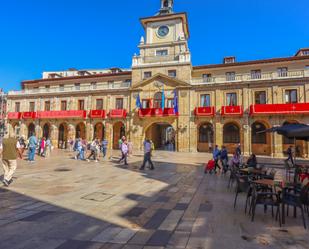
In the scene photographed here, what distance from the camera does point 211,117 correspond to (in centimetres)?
2522

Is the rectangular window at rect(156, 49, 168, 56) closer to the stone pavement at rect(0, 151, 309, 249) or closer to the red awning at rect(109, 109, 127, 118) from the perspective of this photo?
the red awning at rect(109, 109, 127, 118)

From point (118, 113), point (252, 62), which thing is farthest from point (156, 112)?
point (252, 62)

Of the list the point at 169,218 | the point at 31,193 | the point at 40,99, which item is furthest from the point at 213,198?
the point at 40,99

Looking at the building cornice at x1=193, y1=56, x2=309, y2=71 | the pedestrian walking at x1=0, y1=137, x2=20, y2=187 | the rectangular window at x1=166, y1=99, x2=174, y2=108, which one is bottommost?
the pedestrian walking at x1=0, y1=137, x2=20, y2=187

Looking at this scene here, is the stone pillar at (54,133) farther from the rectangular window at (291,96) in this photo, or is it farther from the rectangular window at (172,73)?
the rectangular window at (291,96)

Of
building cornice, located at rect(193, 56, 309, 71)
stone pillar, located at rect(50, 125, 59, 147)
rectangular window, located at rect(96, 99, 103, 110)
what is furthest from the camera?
stone pillar, located at rect(50, 125, 59, 147)

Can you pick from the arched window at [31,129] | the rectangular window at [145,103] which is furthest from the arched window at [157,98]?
the arched window at [31,129]

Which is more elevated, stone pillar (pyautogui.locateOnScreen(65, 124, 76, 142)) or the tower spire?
the tower spire

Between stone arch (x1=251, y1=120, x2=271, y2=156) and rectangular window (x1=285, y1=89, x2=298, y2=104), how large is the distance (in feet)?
11.6

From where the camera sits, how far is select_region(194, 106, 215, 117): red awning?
24.6 metres

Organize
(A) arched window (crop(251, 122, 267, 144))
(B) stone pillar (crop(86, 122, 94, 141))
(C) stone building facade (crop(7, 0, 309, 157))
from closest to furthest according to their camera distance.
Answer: (C) stone building facade (crop(7, 0, 309, 157)), (A) arched window (crop(251, 122, 267, 144)), (B) stone pillar (crop(86, 122, 94, 141))

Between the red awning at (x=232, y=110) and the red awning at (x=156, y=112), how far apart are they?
593cm

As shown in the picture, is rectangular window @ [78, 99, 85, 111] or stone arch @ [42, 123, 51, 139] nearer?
rectangular window @ [78, 99, 85, 111]

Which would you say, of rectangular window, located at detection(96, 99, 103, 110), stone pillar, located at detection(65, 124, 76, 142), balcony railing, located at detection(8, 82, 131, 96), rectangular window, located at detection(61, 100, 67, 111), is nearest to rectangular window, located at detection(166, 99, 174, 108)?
balcony railing, located at detection(8, 82, 131, 96)
